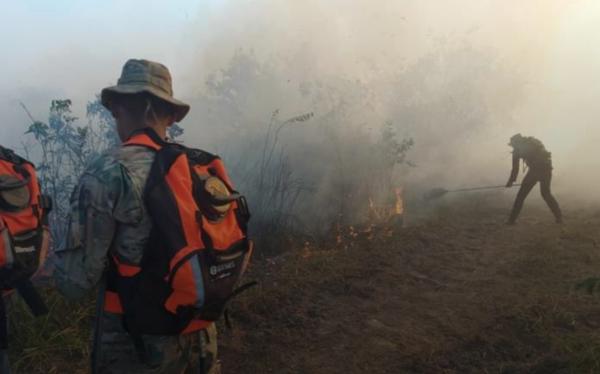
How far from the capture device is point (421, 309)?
5.36 metres

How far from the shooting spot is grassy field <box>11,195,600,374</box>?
4.15m

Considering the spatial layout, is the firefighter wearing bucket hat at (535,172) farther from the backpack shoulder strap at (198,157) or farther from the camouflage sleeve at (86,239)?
the camouflage sleeve at (86,239)

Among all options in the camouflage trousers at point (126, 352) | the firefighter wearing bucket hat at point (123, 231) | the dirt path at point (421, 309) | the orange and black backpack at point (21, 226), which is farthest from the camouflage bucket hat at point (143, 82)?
the dirt path at point (421, 309)

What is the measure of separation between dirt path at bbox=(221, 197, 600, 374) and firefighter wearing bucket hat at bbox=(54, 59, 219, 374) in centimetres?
216

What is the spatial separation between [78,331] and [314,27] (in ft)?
33.6

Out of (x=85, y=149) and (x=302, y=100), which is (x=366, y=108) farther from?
(x=85, y=149)

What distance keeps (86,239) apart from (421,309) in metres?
4.08

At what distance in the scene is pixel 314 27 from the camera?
1298 centimetres

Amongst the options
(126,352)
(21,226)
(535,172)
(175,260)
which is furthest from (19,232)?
(535,172)

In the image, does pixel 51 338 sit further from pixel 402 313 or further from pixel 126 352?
pixel 402 313

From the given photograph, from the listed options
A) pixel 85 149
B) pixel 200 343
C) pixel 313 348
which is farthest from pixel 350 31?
pixel 200 343

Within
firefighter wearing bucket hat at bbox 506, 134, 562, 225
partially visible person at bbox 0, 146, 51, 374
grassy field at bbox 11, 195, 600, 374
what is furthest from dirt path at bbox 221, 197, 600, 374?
partially visible person at bbox 0, 146, 51, 374

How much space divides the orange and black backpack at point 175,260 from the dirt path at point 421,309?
2297 millimetres

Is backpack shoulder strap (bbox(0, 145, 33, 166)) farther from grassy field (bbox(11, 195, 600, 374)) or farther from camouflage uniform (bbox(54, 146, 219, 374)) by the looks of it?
grassy field (bbox(11, 195, 600, 374))
